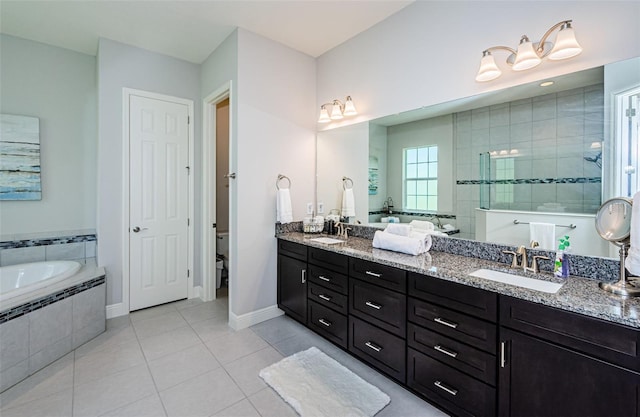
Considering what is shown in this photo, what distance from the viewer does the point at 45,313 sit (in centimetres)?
220

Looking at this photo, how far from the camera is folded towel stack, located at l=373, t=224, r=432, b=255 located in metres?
2.14

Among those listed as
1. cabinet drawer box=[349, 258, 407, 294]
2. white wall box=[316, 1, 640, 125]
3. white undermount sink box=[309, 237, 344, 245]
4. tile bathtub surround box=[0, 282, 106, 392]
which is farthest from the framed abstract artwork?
cabinet drawer box=[349, 258, 407, 294]

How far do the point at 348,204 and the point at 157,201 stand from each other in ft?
7.15

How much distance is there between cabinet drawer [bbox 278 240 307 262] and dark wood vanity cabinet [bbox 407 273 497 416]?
1.17 metres

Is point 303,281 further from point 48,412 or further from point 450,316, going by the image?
point 48,412

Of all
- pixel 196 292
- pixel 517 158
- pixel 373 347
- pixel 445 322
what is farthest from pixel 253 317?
pixel 517 158

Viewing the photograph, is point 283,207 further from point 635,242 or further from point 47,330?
point 635,242

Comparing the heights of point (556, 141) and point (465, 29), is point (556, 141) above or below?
below

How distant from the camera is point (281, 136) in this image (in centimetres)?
310

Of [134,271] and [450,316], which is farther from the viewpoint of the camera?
[134,271]

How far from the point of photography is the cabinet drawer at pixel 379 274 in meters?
1.89

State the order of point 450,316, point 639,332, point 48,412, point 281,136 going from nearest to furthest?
1. point 639,332
2. point 450,316
3. point 48,412
4. point 281,136

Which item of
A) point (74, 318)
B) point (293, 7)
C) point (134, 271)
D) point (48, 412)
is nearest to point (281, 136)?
point (293, 7)

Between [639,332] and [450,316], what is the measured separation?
0.73 m
